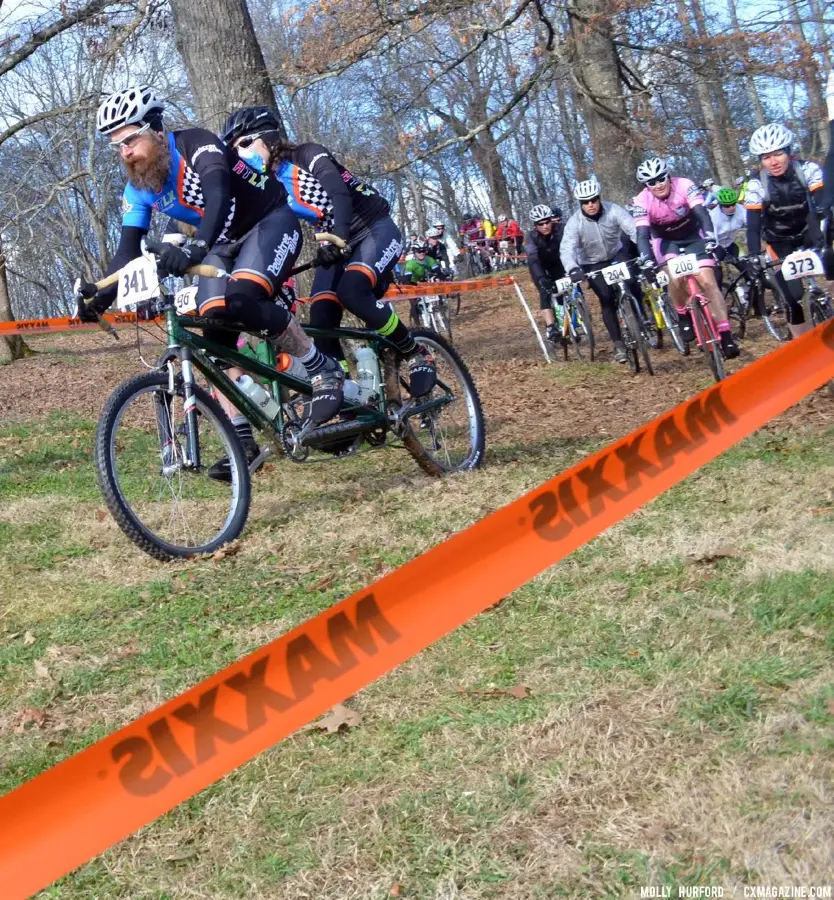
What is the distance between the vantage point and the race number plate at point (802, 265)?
6.87 metres

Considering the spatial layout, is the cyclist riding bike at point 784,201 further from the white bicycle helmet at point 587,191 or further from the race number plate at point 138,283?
the race number plate at point 138,283

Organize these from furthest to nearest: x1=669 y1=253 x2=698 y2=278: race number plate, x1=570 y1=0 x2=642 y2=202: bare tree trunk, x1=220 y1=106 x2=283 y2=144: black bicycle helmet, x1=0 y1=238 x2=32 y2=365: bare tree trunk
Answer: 1. x1=0 y1=238 x2=32 y2=365: bare tree trunk
2. x1=570 y1=0 x2=642 y2=202: bare tree trunk
3. x1=669 y1=253 x2=698 y2=278: race number plate
4. x1=220 y1=106 x2=283 y2=144: black bicycle helmet

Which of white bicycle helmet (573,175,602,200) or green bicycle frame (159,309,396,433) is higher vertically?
white bicycle helmet (573,175,602,200)

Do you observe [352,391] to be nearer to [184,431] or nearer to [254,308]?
[254,308]

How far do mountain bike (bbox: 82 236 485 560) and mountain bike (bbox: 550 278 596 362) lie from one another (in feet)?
29.3

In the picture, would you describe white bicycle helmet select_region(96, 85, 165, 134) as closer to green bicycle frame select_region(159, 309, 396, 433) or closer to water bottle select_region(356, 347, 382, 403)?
green bicycle frame select_region(159, 309, 396, 433)

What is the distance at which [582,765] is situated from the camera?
3.28 metres

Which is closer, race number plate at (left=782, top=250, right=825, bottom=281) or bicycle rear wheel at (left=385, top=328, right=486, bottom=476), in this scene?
race number plate at (left=782, top=250, right=825, bottom=281)

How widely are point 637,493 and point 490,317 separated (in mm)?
21476

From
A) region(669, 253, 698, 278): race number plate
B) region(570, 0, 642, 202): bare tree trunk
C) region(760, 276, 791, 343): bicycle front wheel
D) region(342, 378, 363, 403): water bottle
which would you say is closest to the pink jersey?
region(669, 253, 698, 278): race number plate

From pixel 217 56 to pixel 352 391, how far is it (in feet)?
20.6

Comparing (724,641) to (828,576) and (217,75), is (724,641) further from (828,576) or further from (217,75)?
(217,75)

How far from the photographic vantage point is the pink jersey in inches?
457

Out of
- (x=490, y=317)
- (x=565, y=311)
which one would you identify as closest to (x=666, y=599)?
(x=565, y=311)
